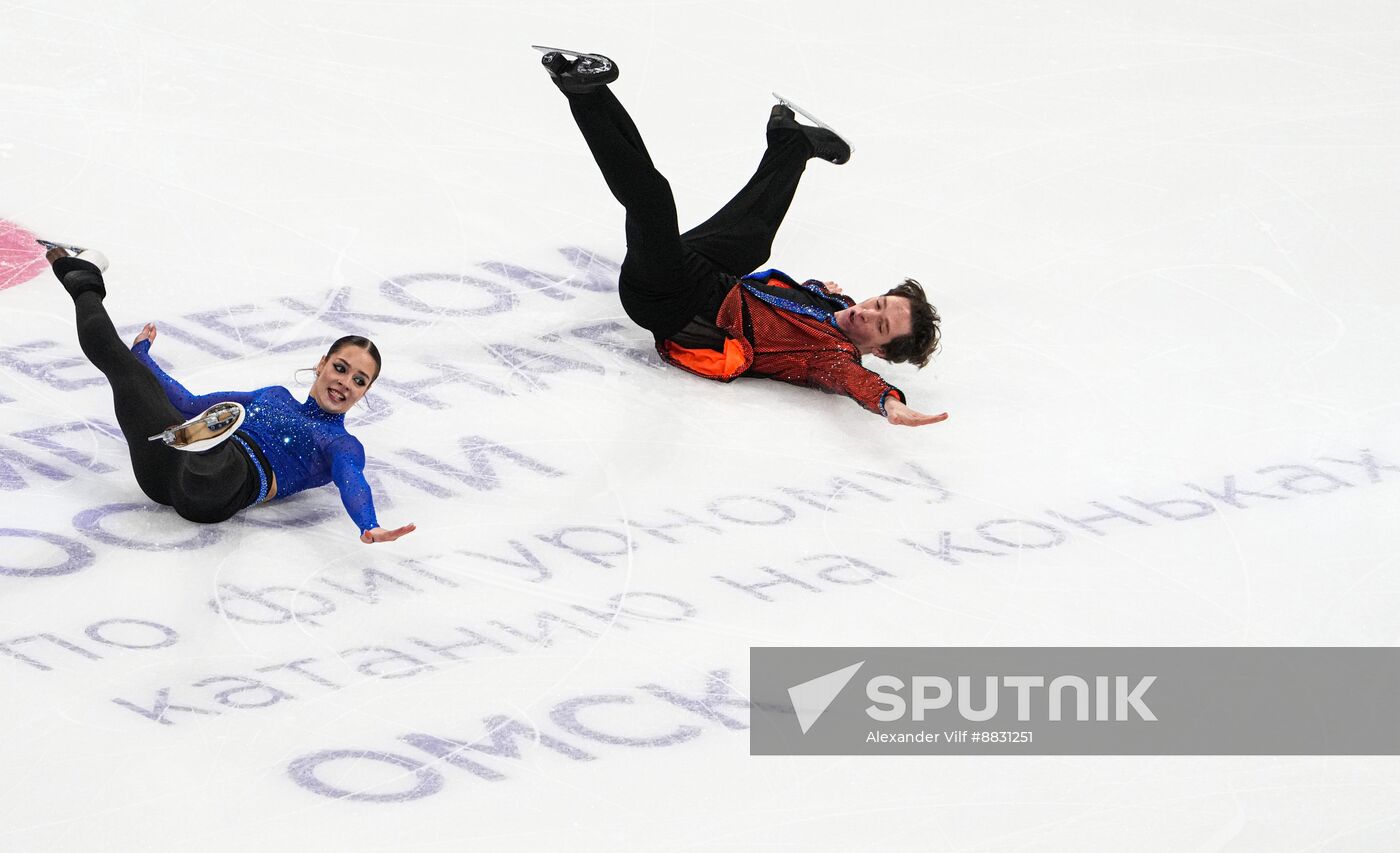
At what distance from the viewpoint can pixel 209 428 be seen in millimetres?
3275

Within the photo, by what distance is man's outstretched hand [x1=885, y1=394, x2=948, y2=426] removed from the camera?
13.1 ft

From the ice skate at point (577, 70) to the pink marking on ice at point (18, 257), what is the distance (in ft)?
5.68

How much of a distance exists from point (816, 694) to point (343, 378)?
1380 millimetres

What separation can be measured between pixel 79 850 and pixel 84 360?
1786 millimetres

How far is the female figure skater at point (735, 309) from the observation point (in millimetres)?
4234

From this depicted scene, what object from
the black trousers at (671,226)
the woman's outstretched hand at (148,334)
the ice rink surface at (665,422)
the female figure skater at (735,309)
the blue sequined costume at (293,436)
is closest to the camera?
the ice rink surface at (665,422)

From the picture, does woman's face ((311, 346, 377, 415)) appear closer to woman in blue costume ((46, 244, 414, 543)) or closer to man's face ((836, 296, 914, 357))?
woman in blue costume ((46, 244, 414, 543))

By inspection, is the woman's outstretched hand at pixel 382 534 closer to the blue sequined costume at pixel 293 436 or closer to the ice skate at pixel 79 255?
the blue sequined costume at pixel 293 436

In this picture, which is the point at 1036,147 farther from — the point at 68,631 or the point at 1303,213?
the point at 68,631

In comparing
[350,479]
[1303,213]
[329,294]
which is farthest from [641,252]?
[1303,213]

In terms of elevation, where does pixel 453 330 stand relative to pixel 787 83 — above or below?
below

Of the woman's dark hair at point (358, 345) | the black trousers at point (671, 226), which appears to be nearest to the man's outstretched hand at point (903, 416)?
the black trousers at point (671, 226)

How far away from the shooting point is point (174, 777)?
9.36 feet

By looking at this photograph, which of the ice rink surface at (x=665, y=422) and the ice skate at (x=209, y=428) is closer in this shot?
the ice rink surface at (x=665, y=422)
